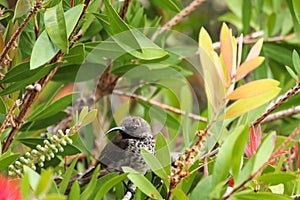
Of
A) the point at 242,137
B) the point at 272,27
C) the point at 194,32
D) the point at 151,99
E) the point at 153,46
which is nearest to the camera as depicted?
the point at 242,137

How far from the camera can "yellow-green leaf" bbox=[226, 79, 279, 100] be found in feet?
2.68

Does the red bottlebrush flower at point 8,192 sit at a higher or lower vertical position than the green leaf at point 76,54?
lower

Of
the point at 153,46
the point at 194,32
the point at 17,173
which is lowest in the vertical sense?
the point at 194,32

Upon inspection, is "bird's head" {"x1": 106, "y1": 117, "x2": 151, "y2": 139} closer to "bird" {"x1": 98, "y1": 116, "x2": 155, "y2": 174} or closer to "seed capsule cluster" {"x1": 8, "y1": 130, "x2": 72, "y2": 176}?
"bird" {"x1": 98, "y1": 116, "x2": 155, "y2": 174}

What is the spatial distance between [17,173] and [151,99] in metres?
0.66

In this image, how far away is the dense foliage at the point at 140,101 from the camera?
0.78 m

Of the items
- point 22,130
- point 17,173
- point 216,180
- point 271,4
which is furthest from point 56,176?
point 271,4

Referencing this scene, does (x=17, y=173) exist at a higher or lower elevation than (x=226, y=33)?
lower

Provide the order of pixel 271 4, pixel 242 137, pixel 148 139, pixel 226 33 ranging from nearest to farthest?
pixel 242 137 < pixel 226 33 < pixel 148 139 < pixel 271 4

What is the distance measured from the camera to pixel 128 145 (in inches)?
42.7

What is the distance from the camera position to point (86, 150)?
1.21 meters

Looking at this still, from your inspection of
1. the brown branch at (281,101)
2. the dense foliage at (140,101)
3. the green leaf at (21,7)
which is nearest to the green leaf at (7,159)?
the dense foliage at (140,101)

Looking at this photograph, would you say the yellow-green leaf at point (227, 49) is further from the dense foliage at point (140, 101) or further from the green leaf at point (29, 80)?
the green leaf at point (29, 80)

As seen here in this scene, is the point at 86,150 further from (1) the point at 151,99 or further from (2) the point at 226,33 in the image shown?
(2) the point at 226,33
